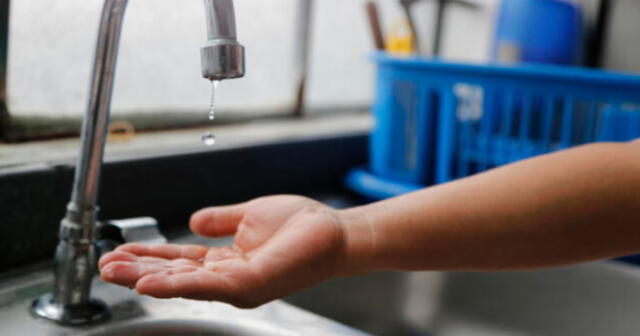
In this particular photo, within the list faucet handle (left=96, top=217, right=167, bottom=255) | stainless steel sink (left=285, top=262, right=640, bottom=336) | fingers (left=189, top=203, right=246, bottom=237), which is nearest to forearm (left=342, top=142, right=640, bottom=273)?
fingers (left=189, top=203, right=246, bottom=237)

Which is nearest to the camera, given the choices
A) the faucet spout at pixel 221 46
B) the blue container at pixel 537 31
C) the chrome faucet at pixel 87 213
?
the faucet spout at pixel 221 46

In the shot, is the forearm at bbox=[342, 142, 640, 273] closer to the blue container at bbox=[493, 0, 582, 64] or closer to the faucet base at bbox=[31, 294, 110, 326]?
the faucet base at bbox=[31, 294, 110, 326]

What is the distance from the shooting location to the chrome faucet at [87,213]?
0.59 metres

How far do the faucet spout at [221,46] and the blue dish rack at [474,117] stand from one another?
0.66 m

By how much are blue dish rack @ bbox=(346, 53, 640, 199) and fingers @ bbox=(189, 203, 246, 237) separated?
0.55 meters

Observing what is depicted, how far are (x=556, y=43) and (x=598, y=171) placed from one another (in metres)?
0.92

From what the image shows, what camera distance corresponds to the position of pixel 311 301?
3.10 ft

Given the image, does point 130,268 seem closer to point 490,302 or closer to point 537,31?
point 490,302

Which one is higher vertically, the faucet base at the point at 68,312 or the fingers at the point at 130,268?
the fingers at the point at 130,268

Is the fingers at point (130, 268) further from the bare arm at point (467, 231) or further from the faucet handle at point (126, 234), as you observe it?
the faucet handle at point (126, 234)

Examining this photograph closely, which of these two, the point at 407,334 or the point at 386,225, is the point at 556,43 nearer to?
the point at 407,334

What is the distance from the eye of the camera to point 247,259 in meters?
0.57

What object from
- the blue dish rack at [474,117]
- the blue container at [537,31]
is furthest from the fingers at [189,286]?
the blue container at [537,31]

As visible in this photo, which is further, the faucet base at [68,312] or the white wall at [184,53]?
the white wall at [184,53]
